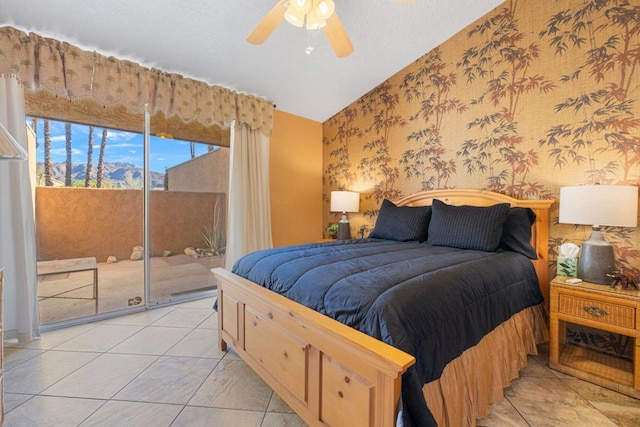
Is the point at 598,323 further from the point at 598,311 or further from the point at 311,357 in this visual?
the point at 311,357

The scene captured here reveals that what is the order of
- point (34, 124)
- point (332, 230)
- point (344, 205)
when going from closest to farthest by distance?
point (34, 124) → point (344, 205) → point (332, 230)

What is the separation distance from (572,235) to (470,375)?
5.36 ft

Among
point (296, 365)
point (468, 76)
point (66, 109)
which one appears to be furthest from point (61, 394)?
point (468, 76)

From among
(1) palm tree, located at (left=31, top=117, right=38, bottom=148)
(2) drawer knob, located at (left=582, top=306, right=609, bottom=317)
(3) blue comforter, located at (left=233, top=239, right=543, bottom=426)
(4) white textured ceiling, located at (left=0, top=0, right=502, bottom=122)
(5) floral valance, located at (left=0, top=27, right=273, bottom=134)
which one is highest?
(4) white textured ceiling, located at (left=0, top=0, right=502, bottom=122)

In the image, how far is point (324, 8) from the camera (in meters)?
1.71

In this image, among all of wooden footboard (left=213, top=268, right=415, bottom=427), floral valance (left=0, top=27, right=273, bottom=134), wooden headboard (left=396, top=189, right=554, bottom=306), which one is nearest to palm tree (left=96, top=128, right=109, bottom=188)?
floral valance (left=0, top=27, right=273, bottom=134)

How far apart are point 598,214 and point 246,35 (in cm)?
298

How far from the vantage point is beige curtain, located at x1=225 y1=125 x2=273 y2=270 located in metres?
3.31

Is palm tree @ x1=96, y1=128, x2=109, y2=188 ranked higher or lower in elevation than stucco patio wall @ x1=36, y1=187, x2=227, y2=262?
higher

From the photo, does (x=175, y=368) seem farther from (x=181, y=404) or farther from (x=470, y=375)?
(x=470, y=375)

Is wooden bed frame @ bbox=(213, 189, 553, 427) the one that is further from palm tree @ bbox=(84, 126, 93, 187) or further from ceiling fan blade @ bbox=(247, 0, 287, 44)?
palm tree @ bbox=(84, 126, 93, 187)

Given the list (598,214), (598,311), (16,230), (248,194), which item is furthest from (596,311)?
(16,230)

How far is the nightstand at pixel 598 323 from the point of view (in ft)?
5.33

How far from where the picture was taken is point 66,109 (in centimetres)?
262
